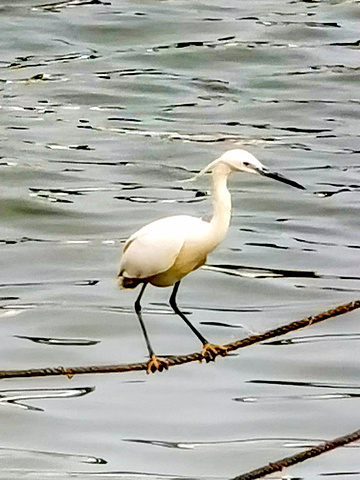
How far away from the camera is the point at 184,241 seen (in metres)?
6.41

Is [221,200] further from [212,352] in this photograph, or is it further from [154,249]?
[212,352]

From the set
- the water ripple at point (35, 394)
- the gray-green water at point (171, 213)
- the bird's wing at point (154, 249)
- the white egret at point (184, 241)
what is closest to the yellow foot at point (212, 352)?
the white egret at point (184, 241)

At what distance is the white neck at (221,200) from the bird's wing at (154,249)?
205mm

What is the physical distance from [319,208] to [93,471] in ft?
28.7

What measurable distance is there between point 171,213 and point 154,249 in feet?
39.9

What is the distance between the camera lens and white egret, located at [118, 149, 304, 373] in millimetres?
6234

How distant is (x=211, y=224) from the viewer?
20.7ft

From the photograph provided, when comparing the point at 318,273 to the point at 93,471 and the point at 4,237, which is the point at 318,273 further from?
the point at 93,471

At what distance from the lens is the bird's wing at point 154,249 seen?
21.0ft

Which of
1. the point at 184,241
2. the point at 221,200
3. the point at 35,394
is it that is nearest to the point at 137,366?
the point at 184,241

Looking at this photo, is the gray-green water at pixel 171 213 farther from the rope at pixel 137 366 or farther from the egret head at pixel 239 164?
the egret head at pixel 239 164

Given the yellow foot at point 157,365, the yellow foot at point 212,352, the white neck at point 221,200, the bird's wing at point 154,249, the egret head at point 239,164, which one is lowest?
the yellow foot at point 157,365

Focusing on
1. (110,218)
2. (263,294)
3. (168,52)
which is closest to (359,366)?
(263,294)

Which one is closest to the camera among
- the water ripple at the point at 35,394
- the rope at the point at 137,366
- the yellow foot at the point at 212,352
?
the rope at the point at 137,366
